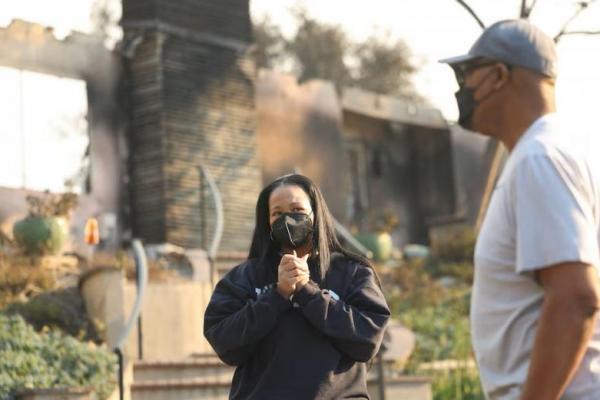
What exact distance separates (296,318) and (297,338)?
66 millimetres

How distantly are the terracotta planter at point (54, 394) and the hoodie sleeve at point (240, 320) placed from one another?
4.40 m

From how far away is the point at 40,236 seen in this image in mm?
12820

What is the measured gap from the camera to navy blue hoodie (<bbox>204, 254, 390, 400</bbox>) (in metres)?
4.05

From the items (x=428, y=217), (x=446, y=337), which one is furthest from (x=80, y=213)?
(x=428, y=217)

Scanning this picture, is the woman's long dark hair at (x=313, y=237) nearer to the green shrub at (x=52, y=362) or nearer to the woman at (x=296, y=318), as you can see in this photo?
the woman at (x=296, y=318)

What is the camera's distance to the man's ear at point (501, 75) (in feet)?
10.8

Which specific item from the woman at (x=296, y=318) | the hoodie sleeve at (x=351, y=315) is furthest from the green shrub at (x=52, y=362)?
the hoodie sleeve at (x=351, y=315)

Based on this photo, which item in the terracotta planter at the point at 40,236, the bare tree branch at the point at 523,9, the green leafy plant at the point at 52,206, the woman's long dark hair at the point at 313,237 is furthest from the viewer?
the green leafy plant at the point at 52,206

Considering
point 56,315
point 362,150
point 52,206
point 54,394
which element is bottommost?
point 54,394

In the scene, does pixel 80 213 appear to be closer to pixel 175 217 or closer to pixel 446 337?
pixel 175 217

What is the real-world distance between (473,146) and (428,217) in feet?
5.08

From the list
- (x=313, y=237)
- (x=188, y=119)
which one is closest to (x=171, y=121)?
(x=188, y=119)

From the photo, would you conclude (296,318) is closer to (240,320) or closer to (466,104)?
(240,320)

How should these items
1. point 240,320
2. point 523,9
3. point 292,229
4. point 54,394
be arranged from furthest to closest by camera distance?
point 523,9 → point 54,394 → point 292,229 → point 240,320
